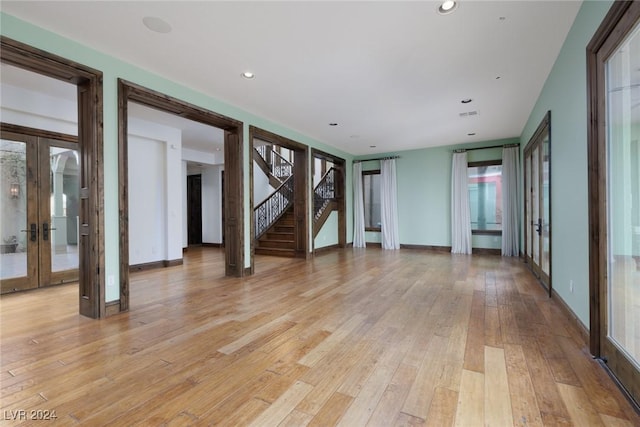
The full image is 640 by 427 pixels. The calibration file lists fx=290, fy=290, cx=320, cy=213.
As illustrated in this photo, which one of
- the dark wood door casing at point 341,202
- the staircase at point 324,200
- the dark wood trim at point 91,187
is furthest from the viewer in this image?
the dark wood door casing at point 341,202

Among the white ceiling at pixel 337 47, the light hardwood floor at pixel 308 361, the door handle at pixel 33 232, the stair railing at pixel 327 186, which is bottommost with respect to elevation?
the light hardwood floor at pixel 308 361

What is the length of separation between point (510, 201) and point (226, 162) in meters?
6.63

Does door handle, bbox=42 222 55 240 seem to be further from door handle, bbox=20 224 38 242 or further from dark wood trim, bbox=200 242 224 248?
dark wood trim, bbox=200 242 224 248

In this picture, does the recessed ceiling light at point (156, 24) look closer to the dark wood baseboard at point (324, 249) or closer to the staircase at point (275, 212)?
the staircase at point (275, 212)

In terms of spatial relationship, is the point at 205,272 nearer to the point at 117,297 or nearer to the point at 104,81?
the point at 117,297

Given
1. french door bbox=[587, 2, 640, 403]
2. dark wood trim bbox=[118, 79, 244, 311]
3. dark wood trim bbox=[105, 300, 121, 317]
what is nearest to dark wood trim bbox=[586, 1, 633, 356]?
french door bbox=[587, 2, 640, 403]

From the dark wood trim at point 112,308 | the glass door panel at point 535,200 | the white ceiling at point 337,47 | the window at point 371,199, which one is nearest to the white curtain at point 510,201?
the glass door panel at point 535,200

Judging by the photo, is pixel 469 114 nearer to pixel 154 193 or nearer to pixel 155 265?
pixel 154 193

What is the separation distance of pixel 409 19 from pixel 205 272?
203 inches

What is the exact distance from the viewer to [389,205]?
8.74m

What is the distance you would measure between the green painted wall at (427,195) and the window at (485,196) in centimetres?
22

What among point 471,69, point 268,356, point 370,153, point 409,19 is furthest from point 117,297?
point 370,153

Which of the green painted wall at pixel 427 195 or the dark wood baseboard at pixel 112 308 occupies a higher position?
the green painted wall at pixel 427 195

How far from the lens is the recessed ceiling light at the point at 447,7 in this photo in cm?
244
